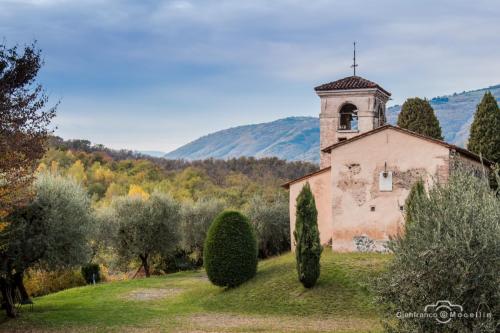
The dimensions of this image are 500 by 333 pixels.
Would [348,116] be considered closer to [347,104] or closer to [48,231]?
[347,104]

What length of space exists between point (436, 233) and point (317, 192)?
75.3ft

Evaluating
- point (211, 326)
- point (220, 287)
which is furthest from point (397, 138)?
point (211, 326)

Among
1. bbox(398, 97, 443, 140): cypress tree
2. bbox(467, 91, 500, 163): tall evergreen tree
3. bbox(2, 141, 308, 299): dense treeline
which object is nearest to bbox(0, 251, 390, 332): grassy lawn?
bbox(2, 141, 308, 299): dense treeline

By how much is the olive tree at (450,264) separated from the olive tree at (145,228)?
3192cm

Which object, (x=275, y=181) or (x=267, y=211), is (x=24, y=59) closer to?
(x=267, y=211)

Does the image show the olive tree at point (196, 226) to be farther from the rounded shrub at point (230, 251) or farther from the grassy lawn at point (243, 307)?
the rounded shrub at point (230, 251)

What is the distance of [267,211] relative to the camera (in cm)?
4906

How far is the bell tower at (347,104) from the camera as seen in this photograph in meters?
32.7

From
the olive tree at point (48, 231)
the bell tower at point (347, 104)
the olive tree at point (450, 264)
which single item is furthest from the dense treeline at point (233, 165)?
the olive tree at point (450, 264)

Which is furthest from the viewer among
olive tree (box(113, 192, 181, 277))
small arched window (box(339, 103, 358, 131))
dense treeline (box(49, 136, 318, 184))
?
dense treeline (box(49, 136, 318, 184))

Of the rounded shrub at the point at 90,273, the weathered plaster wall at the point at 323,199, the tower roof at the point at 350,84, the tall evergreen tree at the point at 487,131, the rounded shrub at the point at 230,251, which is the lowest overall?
the rounded shrub at the point at 90,273

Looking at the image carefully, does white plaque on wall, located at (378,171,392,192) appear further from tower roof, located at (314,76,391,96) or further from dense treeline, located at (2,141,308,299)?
dense treeline, located at (2,141,308,299)

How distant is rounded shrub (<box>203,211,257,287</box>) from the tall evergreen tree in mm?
17970

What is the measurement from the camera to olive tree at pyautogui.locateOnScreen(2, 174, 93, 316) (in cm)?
2047
